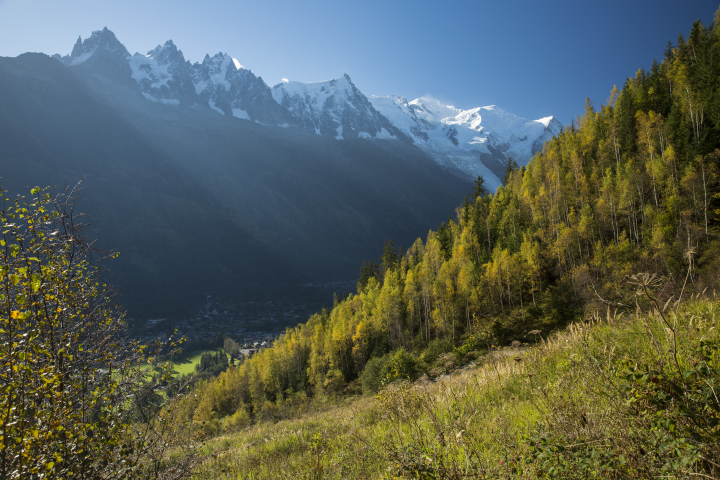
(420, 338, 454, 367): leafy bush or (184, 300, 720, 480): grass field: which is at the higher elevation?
(184, 300, 720, 480): grass field

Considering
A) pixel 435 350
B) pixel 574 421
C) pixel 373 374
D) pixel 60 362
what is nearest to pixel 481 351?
pixel 435 350

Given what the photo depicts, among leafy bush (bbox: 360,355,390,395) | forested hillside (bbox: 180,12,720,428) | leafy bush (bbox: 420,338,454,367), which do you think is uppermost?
forested hillside (bbox: 180,12,720,428)

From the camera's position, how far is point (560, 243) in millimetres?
42125

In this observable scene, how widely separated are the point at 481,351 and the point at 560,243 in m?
21.9

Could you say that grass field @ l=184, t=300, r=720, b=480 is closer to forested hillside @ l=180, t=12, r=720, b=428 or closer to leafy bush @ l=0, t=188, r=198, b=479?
leafy bush @ l=0, t=188, r=198, b=479

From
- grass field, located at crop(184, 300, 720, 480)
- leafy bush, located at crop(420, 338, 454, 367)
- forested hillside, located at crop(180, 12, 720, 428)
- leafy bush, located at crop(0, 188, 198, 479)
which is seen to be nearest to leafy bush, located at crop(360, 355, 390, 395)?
forested hillside, located at crop(180, 12, 720, 428)

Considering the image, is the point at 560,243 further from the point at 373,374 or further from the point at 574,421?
the point at 574,421

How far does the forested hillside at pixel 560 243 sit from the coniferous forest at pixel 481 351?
0.36 meters

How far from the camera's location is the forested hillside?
35.2 metres

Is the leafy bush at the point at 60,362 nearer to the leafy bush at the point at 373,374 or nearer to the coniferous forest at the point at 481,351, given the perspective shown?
the coniferous forest at the point at 481,351

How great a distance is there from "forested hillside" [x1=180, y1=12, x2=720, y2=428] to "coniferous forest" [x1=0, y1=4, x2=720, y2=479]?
14.1 inches

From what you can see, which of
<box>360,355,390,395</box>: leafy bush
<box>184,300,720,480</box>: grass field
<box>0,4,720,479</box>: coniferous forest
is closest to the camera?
<box>184,300,720,480</box>: grass field

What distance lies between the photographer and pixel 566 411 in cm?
330

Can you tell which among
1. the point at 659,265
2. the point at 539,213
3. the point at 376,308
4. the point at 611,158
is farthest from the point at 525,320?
the point at 611,158
